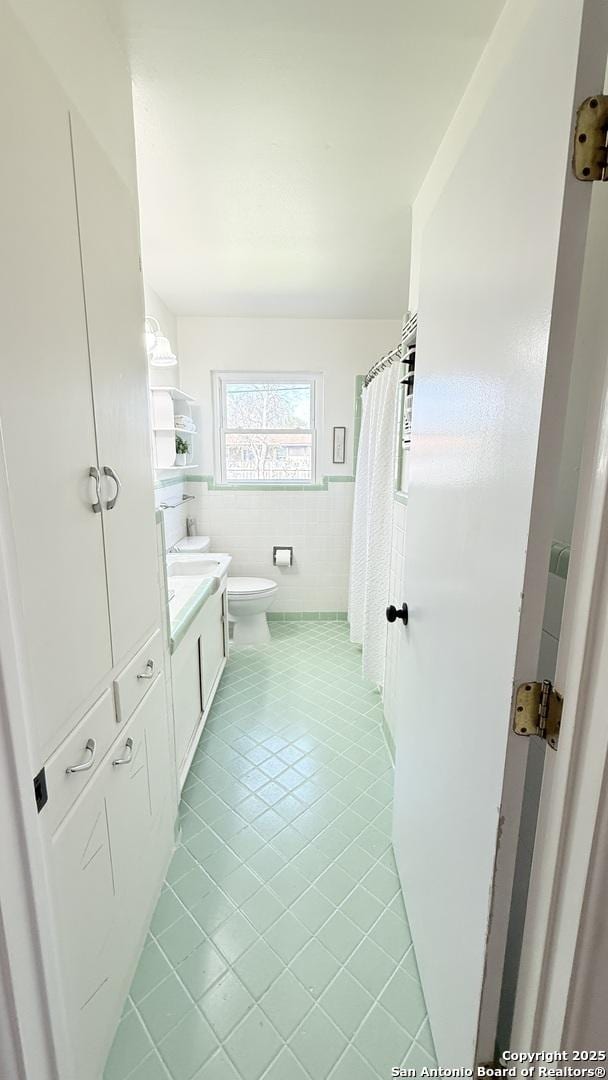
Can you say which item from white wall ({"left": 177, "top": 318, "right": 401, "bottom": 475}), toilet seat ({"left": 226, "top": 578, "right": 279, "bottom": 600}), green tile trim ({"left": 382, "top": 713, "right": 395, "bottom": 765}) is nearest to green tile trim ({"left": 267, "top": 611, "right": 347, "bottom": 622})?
toilet seat ({"left": 226, "top": 578, "right": 279, "bottom": 600})

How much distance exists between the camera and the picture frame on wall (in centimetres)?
341

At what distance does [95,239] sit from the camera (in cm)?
90

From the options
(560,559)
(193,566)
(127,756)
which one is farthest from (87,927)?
(193,566)

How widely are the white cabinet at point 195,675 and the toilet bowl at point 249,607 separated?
1.19 feet

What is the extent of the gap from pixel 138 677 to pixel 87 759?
0.31 metres

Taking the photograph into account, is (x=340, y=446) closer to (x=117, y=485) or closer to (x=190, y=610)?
(x=190, y=610)

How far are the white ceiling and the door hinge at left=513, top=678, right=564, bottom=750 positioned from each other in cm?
150

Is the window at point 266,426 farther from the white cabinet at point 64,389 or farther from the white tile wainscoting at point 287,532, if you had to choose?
→ the white cabinet at point 64,389

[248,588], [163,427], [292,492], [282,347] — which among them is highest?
[282,347]

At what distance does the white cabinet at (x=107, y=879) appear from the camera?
2.57ft

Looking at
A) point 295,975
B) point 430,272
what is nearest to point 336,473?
point 430,272

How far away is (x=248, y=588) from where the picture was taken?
301 centimetres

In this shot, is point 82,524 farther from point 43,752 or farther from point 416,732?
point 416,732

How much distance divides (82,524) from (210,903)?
1.27m
